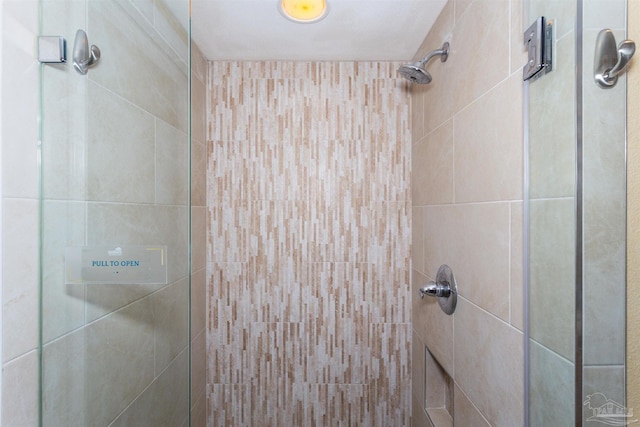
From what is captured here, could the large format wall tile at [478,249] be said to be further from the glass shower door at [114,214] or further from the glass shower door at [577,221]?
the glass shower door at [114,214]

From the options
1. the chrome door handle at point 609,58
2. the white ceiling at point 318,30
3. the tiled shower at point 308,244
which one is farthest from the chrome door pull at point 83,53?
the tiled shower at point 308,244

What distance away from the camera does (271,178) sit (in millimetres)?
1490

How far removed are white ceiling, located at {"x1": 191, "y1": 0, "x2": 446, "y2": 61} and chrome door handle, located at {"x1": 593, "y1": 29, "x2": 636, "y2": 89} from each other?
2.69 feet

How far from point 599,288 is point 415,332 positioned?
1.11m

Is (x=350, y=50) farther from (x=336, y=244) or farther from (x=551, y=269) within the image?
(x=551, y=269)

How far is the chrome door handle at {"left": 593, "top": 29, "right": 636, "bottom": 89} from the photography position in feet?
1.31

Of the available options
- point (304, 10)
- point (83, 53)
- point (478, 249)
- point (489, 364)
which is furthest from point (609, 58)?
point (304, 10)

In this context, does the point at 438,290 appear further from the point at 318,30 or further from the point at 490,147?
the point at 318,30

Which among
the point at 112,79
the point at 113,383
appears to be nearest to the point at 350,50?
the point at 112,79

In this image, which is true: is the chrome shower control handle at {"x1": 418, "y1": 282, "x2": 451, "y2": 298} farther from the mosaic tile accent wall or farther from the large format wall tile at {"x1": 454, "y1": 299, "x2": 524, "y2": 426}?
the mosaic tile accent wall

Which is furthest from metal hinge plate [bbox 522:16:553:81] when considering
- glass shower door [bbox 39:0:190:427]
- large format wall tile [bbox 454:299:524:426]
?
glass shower door [bbox 39:0:190:427]

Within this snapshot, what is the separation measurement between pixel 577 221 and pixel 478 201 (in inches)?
16.7

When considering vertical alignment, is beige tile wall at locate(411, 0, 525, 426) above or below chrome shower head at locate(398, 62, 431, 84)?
below

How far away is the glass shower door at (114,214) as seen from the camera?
1.84ft
